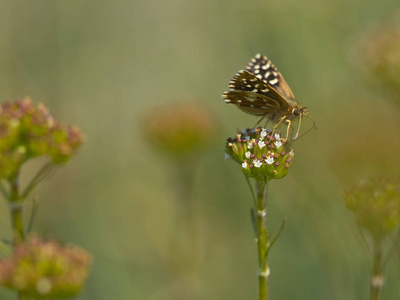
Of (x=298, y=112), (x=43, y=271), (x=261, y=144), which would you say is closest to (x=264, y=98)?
(x=298, y=112)

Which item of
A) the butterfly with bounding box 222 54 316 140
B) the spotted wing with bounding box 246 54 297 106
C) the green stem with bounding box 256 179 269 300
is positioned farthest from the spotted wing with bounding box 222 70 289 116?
the green stem with bounding box 256 179 269 300

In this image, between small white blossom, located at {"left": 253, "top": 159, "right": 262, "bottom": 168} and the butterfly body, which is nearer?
small white blossom, located at {"left": 253, "top": 159, "right": 262, "bottom": 168}

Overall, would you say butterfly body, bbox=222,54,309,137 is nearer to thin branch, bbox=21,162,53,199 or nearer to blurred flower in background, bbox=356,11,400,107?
blurred flower in background, bbox=356,11,400,107

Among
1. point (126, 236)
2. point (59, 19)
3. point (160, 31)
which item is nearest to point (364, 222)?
point (126, 236)

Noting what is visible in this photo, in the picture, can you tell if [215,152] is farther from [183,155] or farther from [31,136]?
[31,136]

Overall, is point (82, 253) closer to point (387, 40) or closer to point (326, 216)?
point (326, 216)
